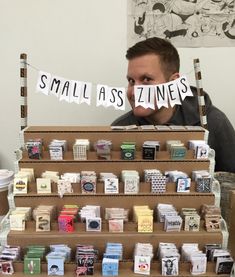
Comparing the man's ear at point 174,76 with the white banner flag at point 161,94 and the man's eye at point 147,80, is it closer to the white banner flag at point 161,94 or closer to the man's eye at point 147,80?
the man's eye at point 147,80

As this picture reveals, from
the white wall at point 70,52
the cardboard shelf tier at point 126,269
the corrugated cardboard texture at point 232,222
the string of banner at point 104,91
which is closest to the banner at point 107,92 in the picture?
the string of banner at point 104,91

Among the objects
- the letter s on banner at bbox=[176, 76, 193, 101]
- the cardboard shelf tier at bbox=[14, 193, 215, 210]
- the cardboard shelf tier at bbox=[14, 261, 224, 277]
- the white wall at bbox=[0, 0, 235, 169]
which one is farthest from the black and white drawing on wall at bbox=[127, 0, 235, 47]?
the cardboard shelf tier at bbox=[14, 261, 224, 277]

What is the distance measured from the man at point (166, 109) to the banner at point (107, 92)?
1.09 feet

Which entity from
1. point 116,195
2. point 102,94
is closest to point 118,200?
point 116,195

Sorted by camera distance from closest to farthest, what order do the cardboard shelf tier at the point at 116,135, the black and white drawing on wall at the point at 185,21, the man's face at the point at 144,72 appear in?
the cardboard shelf tier at the point at 116,135, the man's face at the point at 144,72, the black and white drawing on wall at the point at 185,21

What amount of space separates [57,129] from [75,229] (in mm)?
279

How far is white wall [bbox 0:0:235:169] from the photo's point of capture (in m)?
1.75

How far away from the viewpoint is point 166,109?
5.10 ft

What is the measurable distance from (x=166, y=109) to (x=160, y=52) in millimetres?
239

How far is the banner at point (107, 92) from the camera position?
3.46ft

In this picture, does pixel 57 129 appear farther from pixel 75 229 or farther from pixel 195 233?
pixel 195 233

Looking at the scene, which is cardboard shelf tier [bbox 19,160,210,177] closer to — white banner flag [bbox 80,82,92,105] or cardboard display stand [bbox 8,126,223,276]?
cardboard display stand [bbox 8,126,223,276]

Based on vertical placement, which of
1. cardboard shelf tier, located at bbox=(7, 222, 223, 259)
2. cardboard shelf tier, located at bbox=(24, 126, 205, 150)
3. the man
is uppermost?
the man

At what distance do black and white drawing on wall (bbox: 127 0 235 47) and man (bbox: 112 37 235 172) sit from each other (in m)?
0.26
